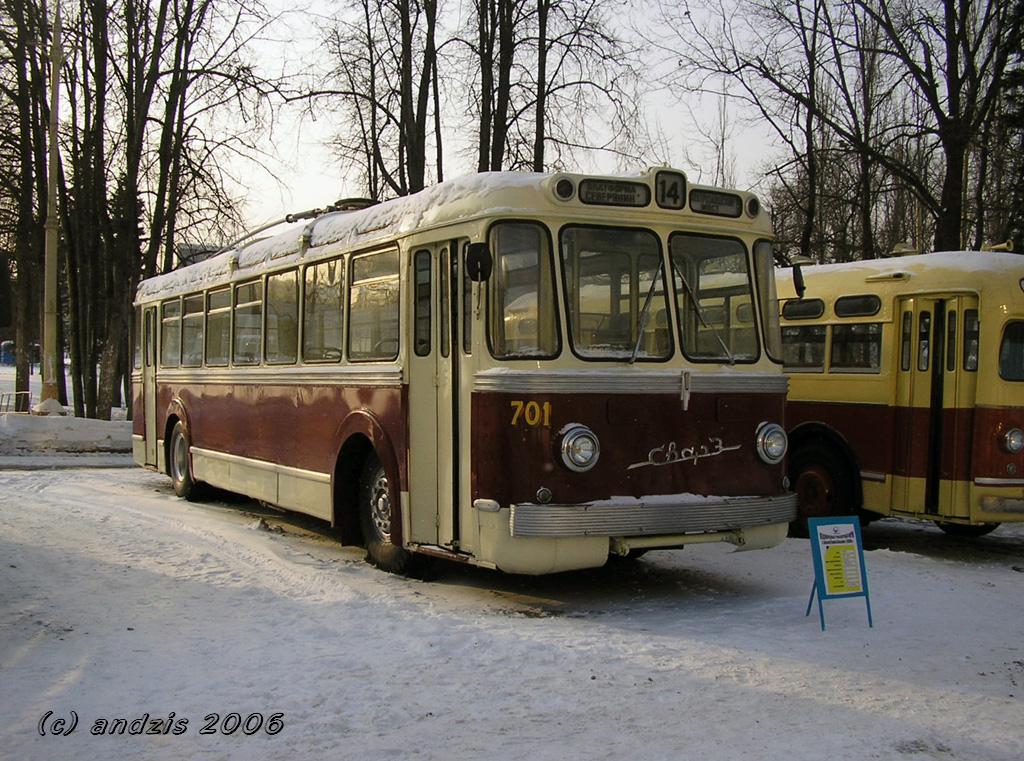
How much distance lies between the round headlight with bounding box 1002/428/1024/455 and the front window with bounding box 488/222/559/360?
5.12 metres

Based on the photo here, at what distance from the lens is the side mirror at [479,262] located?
24.1ft

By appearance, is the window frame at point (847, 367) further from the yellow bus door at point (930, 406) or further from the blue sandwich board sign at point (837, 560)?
the blue sandwich board sign at point (837, 560)

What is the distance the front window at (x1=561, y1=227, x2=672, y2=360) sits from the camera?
750cm

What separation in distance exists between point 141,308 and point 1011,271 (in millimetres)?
11855

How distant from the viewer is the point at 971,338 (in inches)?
407

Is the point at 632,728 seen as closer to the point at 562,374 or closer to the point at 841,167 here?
the point at 562,374

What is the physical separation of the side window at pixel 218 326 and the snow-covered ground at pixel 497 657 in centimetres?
327

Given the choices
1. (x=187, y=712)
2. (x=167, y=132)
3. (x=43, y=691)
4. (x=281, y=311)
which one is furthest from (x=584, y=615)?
(x=167, y=132)

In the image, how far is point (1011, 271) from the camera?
10352 mm

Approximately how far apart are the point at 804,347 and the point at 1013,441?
272cm

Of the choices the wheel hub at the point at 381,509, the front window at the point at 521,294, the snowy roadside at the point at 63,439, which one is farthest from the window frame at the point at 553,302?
the snowy roadside at the point at 63,439

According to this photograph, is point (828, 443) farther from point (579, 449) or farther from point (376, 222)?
point (376, 222)

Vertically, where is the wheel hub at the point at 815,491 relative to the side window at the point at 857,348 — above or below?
below

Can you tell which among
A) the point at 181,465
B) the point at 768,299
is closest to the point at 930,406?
the point at 768,299
